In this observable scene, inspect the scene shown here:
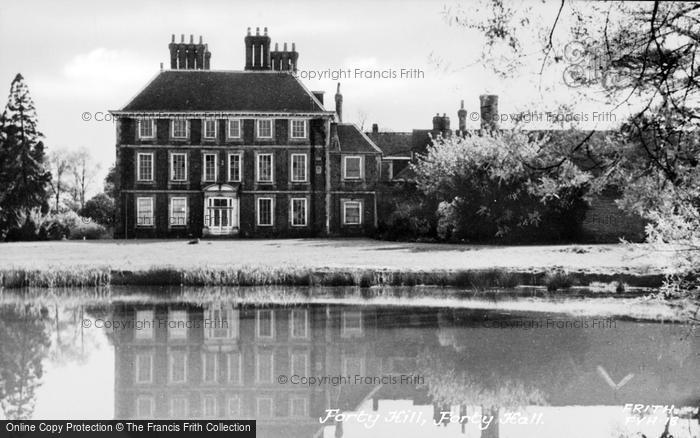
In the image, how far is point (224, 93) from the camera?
40312 mm

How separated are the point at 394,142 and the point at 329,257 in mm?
23276

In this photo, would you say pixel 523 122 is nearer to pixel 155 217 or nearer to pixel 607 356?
pixel 607 356

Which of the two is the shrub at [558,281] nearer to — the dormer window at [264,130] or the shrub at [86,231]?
the dormer window at [264,130]

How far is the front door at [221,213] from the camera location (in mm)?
39688

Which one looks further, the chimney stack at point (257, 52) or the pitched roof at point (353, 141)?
the chimney stack at point (257, 52)

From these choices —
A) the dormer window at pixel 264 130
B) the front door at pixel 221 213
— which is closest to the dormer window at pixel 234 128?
the dormer window at pixel 264 130

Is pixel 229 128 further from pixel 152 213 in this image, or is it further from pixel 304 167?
pixel 152 213

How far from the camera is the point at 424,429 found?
7797 millimetres

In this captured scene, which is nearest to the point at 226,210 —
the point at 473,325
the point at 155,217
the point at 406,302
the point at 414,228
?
the point at 155,217

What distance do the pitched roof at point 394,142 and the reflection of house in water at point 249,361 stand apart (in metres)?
30.5

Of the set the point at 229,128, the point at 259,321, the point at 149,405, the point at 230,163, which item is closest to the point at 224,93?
the point at 229,128

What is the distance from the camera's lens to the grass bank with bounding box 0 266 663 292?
20250 millimetres

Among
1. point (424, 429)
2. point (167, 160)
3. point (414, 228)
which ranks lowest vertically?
point (424, 429)

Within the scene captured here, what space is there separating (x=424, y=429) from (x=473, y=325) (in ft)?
21.4
